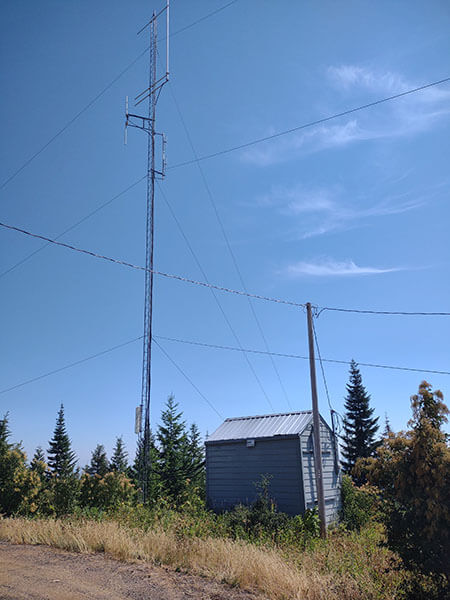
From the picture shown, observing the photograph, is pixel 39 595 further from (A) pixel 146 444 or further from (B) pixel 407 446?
(A) pixel 146 444

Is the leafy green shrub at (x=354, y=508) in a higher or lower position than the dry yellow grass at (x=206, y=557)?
lower

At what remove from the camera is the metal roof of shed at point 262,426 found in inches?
609

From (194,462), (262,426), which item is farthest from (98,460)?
(262,426)

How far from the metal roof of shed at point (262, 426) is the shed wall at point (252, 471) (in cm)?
25

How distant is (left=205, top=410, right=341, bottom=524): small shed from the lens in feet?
47.8

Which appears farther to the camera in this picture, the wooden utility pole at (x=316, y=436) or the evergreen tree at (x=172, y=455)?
the evergreen tree at (x=172, y=455)

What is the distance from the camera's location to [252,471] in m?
15.6

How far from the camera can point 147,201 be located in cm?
1485

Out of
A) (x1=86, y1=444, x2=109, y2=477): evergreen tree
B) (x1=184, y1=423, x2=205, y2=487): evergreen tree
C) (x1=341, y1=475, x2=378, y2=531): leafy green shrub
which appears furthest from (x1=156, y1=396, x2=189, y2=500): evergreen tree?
(x1=86, y1=444, x2=109, y2=477): evergreen tree

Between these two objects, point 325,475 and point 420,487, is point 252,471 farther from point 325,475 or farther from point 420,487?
point 420,487

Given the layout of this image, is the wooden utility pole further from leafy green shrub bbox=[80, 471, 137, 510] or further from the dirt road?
the dirt road

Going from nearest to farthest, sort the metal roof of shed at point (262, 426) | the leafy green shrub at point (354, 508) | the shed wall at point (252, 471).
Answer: the shed wall at point (252, 471) → the metal roof of shed at point (262, 426) → the leafy green shrub at point (354, 508)

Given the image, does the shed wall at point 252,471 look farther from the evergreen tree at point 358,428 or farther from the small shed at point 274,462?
the evergreen tree at point 358,428

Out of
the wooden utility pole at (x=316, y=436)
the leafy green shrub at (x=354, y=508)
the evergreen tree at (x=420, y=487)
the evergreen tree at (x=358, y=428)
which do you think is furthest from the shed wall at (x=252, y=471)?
the evergreen tree at (x=358, y=428)
